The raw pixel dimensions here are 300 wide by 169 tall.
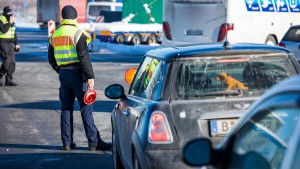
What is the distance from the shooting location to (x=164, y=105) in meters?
6.79

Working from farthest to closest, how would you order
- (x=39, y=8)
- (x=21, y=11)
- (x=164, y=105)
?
1. (x=21, y=11)
2. (x=39, y=8)
3. (x=164, y=105)

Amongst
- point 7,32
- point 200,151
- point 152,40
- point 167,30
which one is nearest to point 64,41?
point 200,151

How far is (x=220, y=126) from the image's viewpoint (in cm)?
668

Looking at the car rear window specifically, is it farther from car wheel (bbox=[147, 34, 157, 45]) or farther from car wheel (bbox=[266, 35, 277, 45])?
car wheel (bbox=[147, 34, 157, 45])

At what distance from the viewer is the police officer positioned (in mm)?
10352

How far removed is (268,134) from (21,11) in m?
88.6

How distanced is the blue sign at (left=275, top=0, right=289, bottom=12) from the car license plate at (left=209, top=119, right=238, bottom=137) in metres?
19.5

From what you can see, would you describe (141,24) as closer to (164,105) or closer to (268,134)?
(164,105)

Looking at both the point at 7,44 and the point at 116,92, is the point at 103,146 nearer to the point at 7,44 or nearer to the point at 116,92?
the point at 116,92

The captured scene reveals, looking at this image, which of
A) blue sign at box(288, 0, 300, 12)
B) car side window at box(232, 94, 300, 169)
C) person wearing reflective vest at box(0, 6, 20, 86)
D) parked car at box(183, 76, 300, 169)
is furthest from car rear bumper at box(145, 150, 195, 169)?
blue sign at box(288, 0, 300, 12)

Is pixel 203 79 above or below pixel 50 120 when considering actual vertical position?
above

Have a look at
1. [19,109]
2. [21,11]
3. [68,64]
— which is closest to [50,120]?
[19,109]

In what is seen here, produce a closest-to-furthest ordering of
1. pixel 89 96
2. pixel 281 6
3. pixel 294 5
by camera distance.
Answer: pixel 89 96 → pixel 281 6 → pixel 294 5

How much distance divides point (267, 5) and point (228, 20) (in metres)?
2.16
